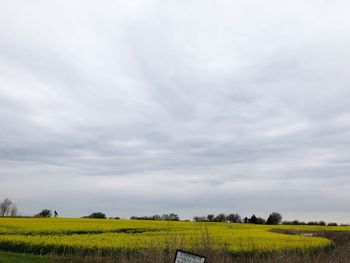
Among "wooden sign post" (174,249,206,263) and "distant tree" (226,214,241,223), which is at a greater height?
"distant tree" (226,214,241,223)

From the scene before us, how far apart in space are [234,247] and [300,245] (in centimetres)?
550

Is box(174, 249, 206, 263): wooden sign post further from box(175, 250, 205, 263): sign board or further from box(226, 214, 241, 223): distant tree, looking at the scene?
box(226, 214, 241, 223): distant tree

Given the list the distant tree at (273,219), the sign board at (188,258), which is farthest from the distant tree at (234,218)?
the sign board at (188,258)

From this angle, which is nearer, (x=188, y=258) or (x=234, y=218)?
(x=188, y=258)

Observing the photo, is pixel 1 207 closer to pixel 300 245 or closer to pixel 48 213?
pixel 48 213

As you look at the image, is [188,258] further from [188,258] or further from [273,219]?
[273,219]

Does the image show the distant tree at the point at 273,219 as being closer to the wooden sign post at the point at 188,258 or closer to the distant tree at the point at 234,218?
the distant tree at the point at 234,218

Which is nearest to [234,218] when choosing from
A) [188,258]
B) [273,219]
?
[273,219]

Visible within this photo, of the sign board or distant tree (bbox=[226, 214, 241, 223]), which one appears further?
distant tree (bbox=[226, 214, 241, 223])

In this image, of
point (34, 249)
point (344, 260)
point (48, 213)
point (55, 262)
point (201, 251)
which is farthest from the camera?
point (48, 213)

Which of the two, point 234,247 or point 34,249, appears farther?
point 34,249

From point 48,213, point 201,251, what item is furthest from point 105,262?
point 48,213

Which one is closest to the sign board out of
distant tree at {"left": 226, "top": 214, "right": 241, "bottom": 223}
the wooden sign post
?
the wooden sign post

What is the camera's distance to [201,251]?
35.1ft
